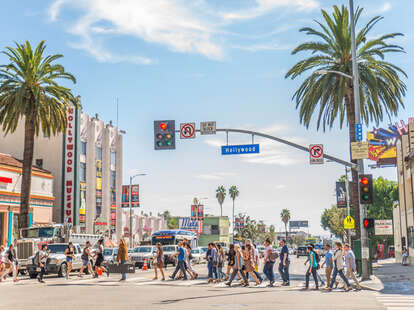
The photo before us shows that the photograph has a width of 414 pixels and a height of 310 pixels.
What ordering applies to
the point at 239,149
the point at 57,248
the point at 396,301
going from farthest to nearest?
the point at 57,248 → the point at 239,149 → the point at 396,301

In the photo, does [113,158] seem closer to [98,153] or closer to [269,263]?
[98,153]

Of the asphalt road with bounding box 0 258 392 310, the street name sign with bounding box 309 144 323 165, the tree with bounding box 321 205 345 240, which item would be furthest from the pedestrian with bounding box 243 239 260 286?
the tree with bounding box 321 205 345 240

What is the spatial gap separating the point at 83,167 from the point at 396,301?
153 feet

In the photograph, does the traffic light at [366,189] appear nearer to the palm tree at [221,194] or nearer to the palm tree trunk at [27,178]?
the palm tree trunk at [27,178]

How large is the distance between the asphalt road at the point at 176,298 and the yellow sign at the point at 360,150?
6.70 m

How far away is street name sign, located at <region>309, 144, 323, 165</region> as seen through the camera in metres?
23.8

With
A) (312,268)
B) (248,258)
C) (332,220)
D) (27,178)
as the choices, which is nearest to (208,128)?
(248,258)

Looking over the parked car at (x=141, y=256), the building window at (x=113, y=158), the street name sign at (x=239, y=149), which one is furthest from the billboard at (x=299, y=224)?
the street name sign at (x=239, y=149)

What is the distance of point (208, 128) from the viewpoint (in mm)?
23766

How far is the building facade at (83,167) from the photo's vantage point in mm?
53531

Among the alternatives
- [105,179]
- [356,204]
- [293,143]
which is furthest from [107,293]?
[105,179]

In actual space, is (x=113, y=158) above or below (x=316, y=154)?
above

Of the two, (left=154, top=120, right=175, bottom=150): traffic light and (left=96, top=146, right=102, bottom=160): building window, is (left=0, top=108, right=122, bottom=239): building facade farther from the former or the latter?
(left=154, top=120, right=175, bottom=150): traffic light

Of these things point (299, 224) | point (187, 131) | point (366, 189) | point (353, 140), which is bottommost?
point (299, 224)
